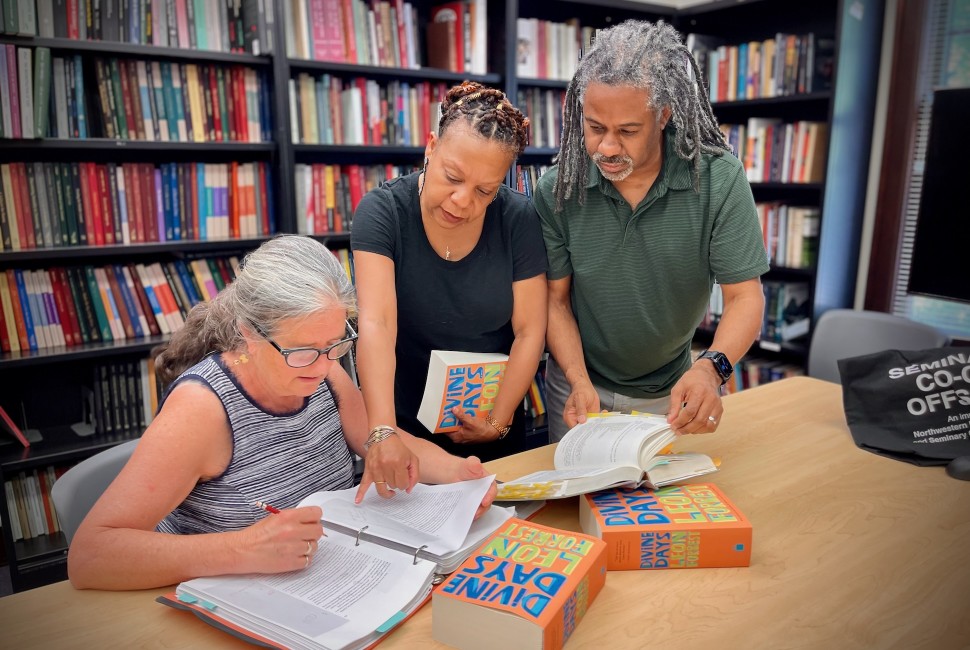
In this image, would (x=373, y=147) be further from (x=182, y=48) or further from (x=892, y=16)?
(x=892, y=16)

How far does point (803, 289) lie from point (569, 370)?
225 cm

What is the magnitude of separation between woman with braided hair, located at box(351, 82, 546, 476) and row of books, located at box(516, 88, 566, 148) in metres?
1.96

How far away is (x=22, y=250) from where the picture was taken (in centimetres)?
246

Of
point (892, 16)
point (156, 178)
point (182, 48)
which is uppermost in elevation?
point (892, 16)

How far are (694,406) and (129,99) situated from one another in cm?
230

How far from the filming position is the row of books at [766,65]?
126 inches

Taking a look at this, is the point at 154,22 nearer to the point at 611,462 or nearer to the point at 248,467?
the point at 248,467

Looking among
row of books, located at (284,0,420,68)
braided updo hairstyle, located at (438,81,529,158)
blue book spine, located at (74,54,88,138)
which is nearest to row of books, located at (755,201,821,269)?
row of books, located at (284,0,420,68)

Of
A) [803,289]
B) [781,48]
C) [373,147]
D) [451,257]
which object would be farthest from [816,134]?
[451,257]

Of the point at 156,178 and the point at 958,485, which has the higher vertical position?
the point at 156,178

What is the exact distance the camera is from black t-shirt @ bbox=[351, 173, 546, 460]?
151cm

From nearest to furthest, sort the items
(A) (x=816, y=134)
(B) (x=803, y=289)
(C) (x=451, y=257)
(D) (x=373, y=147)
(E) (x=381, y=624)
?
1. (E) (x=381, y=624)
2. (C) (x=451, y=257)
3. (D) (x=373, y=147)
4. (A) (x=816, y=134)
5. (B) (x=803, y=289)

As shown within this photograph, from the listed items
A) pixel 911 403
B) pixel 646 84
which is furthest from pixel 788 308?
pixel 646 84

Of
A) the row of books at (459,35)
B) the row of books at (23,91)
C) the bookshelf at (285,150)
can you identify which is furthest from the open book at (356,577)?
the row of books at (459,35)
